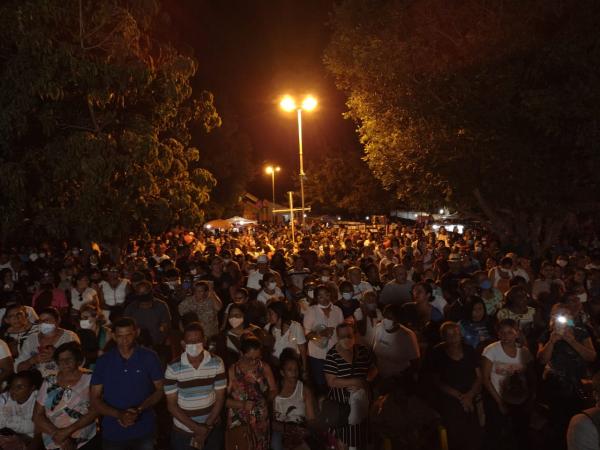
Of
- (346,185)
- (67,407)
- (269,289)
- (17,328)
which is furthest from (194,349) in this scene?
(346,185)

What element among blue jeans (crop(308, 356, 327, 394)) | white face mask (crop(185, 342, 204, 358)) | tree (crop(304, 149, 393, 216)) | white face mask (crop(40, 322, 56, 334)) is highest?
white face mask (crop(185, 342, 204, 358))

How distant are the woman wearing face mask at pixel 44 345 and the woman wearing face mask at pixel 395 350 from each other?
10.5ft

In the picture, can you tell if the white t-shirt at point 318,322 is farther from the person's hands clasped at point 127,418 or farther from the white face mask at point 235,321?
the person's hands clasped at point 127,418

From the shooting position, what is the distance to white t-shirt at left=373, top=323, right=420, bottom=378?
529cm

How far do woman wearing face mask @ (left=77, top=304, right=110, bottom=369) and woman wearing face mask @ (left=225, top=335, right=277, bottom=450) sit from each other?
2.69 metres

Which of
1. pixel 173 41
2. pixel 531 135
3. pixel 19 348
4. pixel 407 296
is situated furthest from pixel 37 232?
pixel 531 135

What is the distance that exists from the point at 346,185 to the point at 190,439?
38993 millimetres

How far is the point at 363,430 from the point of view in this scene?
14.8 feet

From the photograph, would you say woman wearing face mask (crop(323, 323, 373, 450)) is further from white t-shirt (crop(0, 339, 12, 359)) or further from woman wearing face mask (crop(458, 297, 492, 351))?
white t-shirt (crop(0, 339, 12, 359))

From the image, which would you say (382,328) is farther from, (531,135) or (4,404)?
(531,135)

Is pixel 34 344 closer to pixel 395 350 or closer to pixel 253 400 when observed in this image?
pixel 253 400

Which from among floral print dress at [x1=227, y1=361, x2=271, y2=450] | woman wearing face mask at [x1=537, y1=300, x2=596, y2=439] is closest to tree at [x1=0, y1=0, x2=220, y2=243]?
floral print dress at [x1=227, y1=361, x2=271, y2=450]

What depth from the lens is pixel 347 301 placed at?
6777 millimetres

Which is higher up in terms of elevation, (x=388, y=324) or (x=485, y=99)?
(x=485, y=99)
